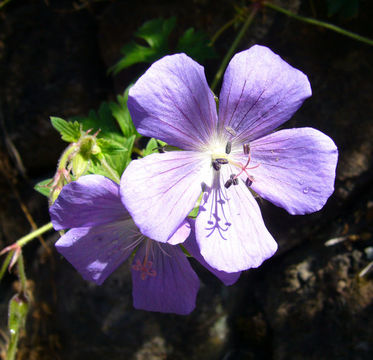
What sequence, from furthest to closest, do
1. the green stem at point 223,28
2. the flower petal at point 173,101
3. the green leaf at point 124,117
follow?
the green stem at point 223,28
the green leaf at point 124,117
the flower petal at point 173,101

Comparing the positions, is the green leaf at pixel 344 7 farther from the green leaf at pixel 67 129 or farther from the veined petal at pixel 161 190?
the green leaf at pixel 67 129

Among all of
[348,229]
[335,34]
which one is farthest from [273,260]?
[335,34]

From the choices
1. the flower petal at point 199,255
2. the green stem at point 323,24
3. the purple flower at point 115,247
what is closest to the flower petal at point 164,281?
the purple flower at point 115,247

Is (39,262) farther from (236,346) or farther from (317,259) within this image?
(317,259)

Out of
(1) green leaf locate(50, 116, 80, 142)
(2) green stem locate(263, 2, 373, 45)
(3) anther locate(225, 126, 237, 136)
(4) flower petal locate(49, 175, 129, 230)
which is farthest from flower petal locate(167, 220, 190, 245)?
(2) green stem locate(263, 2, 373, 45)

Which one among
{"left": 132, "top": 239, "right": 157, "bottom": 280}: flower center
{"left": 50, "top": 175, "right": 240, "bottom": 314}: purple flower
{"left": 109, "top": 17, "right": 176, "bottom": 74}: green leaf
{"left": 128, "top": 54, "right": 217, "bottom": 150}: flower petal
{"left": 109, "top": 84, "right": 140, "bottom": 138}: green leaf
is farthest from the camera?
{"left": 109, "top": 17, "right": 176, "bottom": 74}: green leaf

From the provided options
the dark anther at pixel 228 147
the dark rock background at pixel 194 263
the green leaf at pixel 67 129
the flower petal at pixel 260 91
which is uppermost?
the flower petal at pixel 260 91

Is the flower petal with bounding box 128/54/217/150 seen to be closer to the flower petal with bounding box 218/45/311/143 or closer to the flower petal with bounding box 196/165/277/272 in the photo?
the flower petal with bounding box 218/45/311/143
